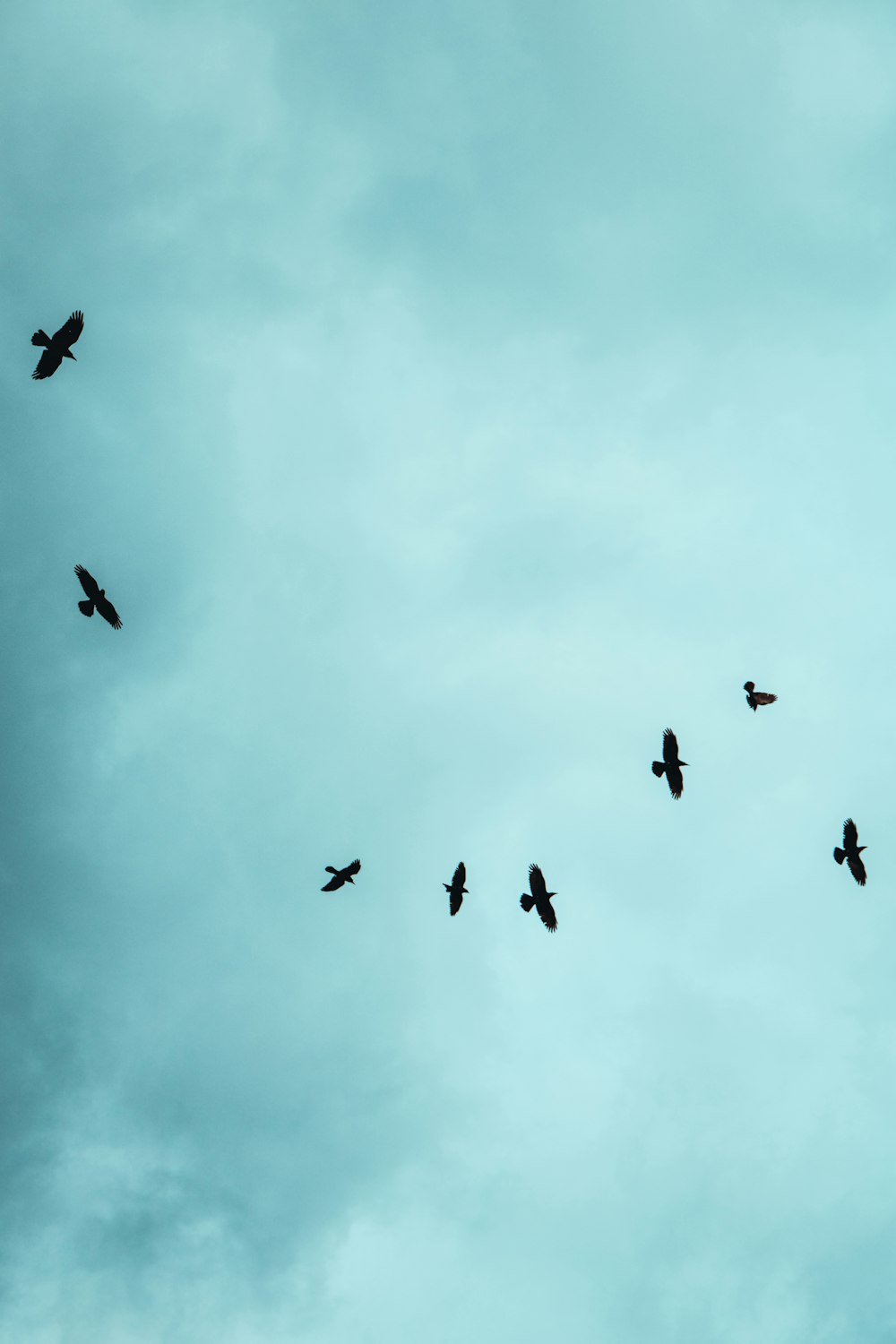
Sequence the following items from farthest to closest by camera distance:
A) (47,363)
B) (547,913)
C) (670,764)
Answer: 1. (547,913)
2. (670,764)
3. (47,363)

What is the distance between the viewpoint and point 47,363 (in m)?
36.5

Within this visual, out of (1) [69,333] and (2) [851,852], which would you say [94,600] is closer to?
(1) [69,333]

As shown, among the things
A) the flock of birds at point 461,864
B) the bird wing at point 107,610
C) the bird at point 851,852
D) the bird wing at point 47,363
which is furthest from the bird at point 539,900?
the bird wing at point 47,363

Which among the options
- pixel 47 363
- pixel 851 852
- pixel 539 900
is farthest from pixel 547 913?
pixel 47 363

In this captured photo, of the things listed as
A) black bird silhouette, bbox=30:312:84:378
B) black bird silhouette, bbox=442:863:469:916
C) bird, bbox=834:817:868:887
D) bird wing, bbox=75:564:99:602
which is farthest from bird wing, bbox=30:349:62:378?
bird, bbox=834:817:868:887

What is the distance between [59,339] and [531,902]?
103 feet

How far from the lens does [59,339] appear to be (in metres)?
36.9

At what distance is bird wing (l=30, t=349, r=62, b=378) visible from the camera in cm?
3569

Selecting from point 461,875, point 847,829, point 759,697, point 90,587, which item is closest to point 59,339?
point 90,587

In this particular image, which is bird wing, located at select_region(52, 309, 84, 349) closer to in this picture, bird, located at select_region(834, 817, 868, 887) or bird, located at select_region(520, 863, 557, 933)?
bird, located at select_region(520, 863, 557, 933)

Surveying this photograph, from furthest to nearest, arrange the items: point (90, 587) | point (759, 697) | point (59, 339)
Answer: point (759, 697) → point (90, 587) → point (59, 339)

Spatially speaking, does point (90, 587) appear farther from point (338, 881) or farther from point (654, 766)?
point (654, 766)

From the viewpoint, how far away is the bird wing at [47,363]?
35.7 metres

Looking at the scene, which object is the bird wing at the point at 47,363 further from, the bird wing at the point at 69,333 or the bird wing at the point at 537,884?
the bird wing at the point at 537,884
